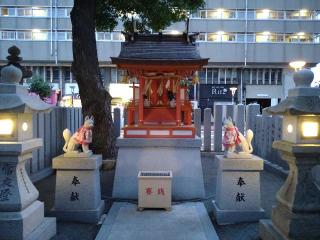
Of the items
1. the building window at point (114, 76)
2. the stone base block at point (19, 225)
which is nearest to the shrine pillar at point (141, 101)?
the stone base block at point (19, 225)

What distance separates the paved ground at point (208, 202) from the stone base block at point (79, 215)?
14cm

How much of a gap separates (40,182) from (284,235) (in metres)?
8.18

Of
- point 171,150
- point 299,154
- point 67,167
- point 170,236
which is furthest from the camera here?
point 171,150

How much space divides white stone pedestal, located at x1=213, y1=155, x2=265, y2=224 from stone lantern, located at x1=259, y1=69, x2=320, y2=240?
165 centimetres

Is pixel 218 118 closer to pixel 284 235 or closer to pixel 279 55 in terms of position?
pixel 284 235

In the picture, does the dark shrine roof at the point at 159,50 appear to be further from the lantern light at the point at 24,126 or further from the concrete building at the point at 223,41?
the concrete building at the point at 223,41

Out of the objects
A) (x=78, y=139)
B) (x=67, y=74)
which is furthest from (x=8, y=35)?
(x=78, y=139)

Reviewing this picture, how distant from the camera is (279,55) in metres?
38.8

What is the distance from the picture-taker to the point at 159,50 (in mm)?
10359

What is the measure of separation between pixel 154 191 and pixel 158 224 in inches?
39.4

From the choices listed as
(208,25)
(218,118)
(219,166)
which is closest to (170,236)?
(219,166)

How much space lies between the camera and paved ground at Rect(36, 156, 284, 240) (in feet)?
22.1

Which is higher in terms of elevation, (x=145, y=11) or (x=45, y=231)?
(x=145, y=11)

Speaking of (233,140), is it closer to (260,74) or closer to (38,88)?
(38,88)
